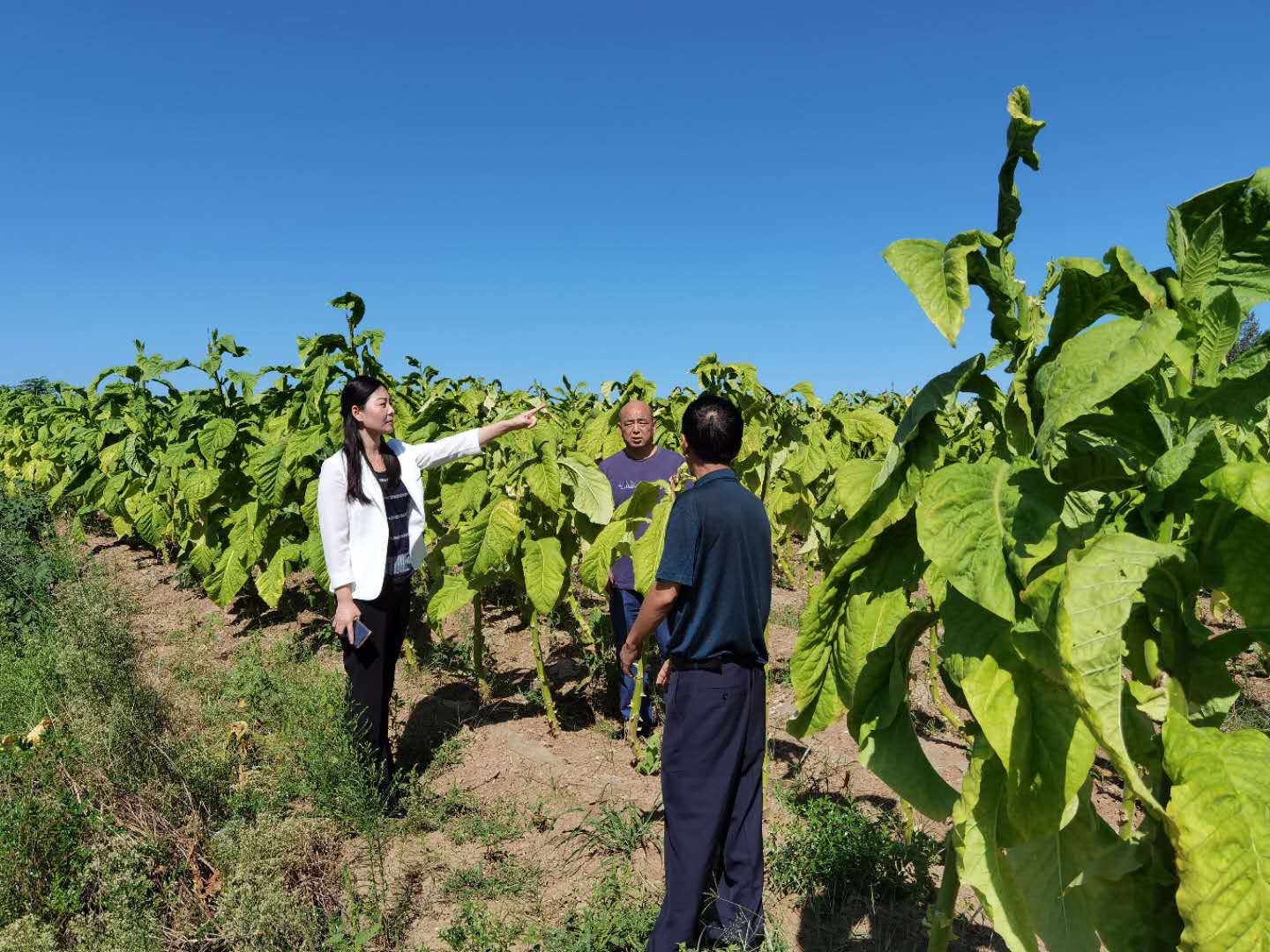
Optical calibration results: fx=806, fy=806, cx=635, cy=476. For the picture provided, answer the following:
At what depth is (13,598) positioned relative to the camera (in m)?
6.45

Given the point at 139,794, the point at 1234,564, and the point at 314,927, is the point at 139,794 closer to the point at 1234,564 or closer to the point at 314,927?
the point at 314,927

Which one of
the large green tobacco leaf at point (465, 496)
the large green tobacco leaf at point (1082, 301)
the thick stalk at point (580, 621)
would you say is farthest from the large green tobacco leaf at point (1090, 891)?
the thick stalk at point (580, 621)

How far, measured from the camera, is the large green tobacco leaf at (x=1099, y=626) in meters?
0.96

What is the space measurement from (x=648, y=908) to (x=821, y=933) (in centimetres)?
63

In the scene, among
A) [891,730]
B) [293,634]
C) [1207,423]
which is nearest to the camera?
[1207,423]

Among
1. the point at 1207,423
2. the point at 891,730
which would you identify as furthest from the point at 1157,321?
the point at 891,730

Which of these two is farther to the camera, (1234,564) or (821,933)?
(821,933)

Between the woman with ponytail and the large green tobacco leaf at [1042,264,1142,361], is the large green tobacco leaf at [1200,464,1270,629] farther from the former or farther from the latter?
the woman with ponytail

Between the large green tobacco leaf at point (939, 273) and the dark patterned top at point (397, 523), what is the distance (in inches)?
111

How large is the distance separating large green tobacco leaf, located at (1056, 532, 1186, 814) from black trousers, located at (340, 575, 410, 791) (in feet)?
10.1

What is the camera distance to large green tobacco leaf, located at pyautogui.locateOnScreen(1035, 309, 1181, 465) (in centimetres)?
102

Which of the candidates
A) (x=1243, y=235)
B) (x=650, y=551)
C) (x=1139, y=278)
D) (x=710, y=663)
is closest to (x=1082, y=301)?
(x=1139, y=278)

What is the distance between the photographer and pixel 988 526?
1.16 m

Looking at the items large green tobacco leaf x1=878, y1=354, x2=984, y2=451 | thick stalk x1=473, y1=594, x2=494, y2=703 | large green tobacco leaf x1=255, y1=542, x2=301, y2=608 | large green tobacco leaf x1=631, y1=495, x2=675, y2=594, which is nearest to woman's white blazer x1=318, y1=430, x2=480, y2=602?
thick stalk x1=473, y1=594, x2=494, y2=703
